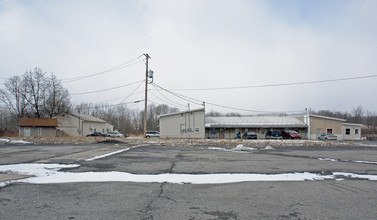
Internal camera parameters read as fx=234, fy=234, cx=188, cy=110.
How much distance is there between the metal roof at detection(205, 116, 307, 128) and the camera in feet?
138

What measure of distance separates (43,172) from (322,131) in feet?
149

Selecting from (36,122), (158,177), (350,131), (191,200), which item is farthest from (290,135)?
(36,122)

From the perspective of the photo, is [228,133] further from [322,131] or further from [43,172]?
[43,172]

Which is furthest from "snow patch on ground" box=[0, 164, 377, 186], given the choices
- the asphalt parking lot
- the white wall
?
the white wall

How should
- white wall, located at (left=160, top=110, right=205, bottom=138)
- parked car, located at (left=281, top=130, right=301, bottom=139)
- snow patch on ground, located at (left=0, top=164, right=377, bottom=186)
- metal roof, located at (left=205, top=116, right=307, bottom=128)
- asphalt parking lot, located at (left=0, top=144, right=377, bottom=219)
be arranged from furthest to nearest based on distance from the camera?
metal roof, located at (left=205, top=116, right=307, bottom=128) < white wall, located at (left=160, top=110, right=205, bottom=138) < parked car, located at (left=281, top=130, right=301, bottom=139) < snow patch on ground, located at (left=0, top=164, right=377, bottom=186) < asphalt parking lot, located at (left=0, top=144, right=377, bottom=219)

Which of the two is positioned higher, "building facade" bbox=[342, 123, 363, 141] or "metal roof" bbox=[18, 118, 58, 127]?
"metal roof" bbox=[18, 118, 58, 127]

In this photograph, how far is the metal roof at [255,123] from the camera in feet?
138

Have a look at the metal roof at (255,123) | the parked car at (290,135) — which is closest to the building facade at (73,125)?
the metal roof at (255,123)

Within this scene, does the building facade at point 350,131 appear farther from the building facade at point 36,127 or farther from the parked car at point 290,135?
the building facade at point 36,127

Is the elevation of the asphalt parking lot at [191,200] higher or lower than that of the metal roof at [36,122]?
lower

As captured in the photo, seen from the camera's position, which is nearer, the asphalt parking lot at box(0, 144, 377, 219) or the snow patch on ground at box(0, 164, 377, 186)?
the asphalt parking lot at box(0, 144, 377, 219)

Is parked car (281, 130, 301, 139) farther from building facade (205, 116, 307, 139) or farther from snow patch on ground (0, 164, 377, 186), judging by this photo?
snow patch on ground (0, 164, 377, 186)

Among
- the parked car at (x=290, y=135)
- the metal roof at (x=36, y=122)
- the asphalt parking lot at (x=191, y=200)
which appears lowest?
the parked car at (x=290, y=135)

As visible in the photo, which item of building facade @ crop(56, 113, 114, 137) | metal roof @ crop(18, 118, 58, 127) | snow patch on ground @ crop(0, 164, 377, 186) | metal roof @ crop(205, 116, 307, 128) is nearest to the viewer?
snow patch on ground @ crop(0, 164, 377, 186)
